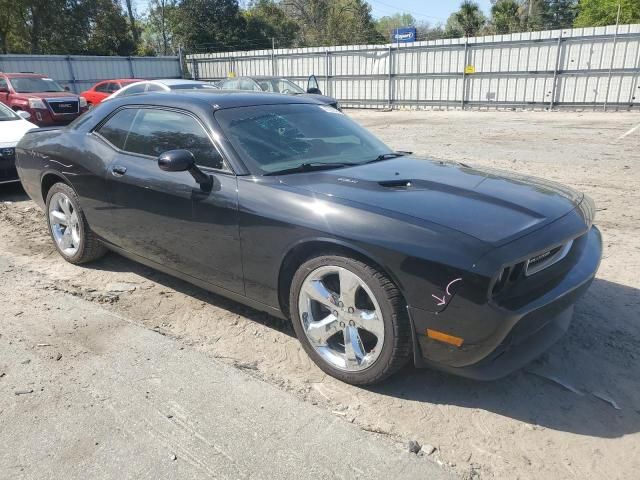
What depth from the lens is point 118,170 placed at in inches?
153

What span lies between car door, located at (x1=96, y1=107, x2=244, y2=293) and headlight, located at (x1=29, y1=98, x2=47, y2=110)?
11177 mm

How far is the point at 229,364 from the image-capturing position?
310 centimetres

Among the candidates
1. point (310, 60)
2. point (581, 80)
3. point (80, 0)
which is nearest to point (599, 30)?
point (581, 80)

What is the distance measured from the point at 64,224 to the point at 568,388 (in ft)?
13.9

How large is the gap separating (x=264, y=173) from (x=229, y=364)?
3.83 ft

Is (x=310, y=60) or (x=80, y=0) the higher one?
A: (x=80, y=0)

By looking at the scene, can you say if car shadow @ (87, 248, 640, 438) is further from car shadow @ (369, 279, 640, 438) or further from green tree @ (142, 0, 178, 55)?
green tree @ (142, 0, 178, 55)

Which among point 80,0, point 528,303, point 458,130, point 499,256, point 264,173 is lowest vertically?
point 458,130

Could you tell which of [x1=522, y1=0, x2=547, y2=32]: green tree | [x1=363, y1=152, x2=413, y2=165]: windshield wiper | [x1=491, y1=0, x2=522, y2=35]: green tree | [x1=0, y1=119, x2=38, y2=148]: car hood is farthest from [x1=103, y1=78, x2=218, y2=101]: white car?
[x1=522, y1=0, x2=547, y2=32]: green tree

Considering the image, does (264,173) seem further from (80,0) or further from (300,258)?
(80,0)

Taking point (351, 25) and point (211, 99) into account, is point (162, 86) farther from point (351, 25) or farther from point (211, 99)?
point (351, 25)

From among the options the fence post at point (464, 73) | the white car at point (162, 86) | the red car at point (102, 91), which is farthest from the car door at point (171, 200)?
the fence post at point (464, 73)

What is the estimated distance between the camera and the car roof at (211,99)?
142 inches

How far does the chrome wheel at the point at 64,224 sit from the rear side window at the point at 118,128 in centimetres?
77
